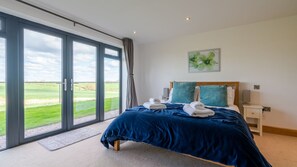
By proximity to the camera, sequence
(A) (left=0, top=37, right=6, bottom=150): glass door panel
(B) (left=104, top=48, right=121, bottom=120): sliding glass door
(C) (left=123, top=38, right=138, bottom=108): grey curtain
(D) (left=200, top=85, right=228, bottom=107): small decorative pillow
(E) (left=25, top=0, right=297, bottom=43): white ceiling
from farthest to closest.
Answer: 1. (C) (left=123, top=38, right=138, bottom=108): grey curtain
2. (B) (left=104, top=48, right=121, bottom=120): sliding glass door
3. (D) (left=200, top=85, right=228, bottom=107): small decorative pillow
4. (E) (left=25, top=0, right=297, bottom=43): white ceiling
5. (A) (left=0, top=37, right=6, bottom=150): glass door panel

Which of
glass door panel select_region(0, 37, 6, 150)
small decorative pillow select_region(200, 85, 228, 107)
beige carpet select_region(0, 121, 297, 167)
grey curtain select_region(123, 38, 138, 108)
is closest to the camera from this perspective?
beige carpet select_region(0, 121, 297, 167)

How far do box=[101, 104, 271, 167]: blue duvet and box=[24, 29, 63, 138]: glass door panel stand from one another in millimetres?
1542

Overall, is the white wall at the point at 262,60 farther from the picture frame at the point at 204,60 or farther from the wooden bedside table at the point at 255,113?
the wooden bedside table at the point at 255,113

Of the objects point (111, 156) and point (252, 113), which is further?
point (252, 113)

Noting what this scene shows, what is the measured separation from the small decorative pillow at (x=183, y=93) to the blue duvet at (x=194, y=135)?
1.13 m

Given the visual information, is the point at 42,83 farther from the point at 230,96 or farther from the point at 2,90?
the point at 230,96

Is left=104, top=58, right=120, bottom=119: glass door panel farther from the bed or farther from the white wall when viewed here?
the bed

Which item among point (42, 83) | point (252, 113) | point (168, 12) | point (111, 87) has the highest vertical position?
point (168, 12)

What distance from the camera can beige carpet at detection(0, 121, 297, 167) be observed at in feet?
6.38

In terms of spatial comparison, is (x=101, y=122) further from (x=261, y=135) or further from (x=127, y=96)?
(x=261, y=135)

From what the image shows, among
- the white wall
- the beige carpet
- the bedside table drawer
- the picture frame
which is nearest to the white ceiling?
the white wall

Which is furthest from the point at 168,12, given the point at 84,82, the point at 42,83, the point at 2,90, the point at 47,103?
the point at 2,90

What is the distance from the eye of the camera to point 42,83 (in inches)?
113

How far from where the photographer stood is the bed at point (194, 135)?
149 cm
